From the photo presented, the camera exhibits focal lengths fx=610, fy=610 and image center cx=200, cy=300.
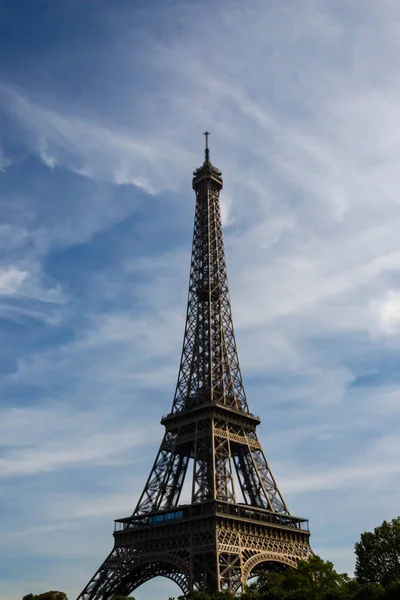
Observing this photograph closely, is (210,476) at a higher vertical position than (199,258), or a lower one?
lower

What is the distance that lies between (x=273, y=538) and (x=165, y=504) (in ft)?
43.1

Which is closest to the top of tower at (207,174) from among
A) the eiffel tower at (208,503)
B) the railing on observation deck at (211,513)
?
the eiffel tower at (208,503)

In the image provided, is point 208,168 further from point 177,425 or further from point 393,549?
point 393,549

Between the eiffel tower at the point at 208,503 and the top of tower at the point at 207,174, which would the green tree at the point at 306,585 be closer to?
the eiffel tower at the point at 208,503

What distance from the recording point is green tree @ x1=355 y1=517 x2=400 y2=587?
62.8m

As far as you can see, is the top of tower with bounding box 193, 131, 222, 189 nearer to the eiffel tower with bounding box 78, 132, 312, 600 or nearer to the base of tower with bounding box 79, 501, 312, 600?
the eiffel tower with bounding box 78, 132, 312, 600

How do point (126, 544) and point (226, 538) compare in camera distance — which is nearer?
point (226, 538)

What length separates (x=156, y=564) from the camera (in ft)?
228

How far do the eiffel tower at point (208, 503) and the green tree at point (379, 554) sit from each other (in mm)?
7998

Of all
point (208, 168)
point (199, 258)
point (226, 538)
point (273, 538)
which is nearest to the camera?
point (226, 538)

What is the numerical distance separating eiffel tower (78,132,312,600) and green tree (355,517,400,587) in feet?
26.2

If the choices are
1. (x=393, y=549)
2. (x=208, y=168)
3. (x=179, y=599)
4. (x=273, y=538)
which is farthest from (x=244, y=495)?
(x=208, y=168)

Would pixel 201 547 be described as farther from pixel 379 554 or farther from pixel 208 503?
pixel 379 554

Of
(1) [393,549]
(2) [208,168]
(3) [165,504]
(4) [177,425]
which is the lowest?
(1) [393,549]
